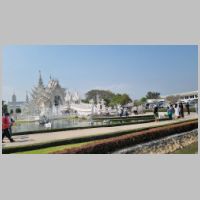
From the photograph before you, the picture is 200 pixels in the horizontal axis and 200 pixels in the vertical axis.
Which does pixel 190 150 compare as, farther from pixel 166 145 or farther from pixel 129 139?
A: pixel 129 139

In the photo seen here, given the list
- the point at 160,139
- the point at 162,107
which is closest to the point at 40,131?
the point at 160,139

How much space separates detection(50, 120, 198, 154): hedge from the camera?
1217cm

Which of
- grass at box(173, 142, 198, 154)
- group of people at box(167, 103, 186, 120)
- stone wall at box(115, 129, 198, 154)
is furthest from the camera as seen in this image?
group of people at box(167, 103, 186, 120)

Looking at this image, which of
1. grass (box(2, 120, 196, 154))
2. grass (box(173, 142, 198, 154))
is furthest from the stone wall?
grass (box(2, 120, 196, 154))

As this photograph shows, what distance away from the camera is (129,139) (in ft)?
44.4

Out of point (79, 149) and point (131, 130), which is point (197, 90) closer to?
point (131, 130)

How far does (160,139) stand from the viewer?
14.9 m

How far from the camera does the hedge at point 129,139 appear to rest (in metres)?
12.2

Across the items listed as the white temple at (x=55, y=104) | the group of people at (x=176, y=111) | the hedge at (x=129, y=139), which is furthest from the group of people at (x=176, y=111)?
the white temple at (x=55, y=104)

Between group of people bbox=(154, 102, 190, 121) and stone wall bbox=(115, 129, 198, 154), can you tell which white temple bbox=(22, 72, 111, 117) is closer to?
group of people bbox=(154, 102, 190, 121)

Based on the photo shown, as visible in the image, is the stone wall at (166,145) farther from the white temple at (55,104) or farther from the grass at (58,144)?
the white temple at (55,104)

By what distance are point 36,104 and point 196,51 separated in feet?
49.1

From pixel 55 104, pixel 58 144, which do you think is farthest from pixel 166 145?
pixel 55 104

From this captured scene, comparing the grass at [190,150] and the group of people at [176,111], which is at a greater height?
the group of people at [176,111]
